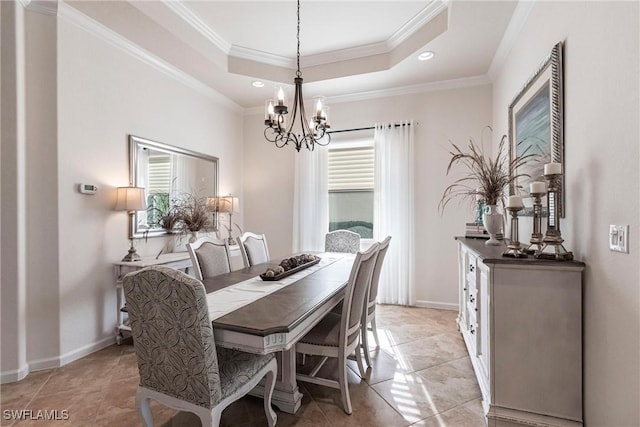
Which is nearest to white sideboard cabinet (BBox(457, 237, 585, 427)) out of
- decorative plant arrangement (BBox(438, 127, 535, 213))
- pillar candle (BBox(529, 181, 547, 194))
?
pillar candle (BBox(529, 181, 547, 194))

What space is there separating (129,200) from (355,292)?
2.29 meters

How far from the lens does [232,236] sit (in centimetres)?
466

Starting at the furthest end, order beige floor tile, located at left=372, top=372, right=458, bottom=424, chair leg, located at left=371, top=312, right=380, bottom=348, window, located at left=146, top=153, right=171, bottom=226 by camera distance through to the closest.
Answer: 1. window, located at left=146, top=153, right=171, bottom=226
2. chair leg, located at left=371, top=312, right=380, bottom=348
3. beige floor tile, located at left=372, top=372, right=458, bottom=424

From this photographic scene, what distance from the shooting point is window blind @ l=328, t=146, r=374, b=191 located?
14.3 feet

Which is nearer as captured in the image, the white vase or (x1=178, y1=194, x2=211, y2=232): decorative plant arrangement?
the white vase

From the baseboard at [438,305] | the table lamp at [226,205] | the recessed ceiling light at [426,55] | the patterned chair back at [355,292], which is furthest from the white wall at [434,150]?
the patterned chair back at [355,292]

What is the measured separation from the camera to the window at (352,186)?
435cm

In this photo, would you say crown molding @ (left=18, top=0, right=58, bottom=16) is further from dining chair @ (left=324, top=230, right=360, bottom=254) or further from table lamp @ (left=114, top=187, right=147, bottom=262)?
dining chair @ (left=324, top=230, right=360, bottom=254)

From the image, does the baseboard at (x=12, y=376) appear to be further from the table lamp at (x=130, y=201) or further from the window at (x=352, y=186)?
the window at (x=352, y=186)

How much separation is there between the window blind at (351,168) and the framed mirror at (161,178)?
5.90 ft

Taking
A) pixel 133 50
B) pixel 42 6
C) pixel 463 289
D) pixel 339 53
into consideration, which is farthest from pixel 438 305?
pixel 42 6

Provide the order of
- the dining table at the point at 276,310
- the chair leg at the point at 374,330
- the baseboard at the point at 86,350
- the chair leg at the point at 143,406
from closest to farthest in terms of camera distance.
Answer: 1. the dining table at the point at 276,310
2. the chair leg at the point at 143,406
3. the baseboard at the point at 86,350
4. the chair leg at the point at 374,330

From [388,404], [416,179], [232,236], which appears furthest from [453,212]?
[232,236]

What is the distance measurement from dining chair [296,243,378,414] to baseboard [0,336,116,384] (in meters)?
1.98
